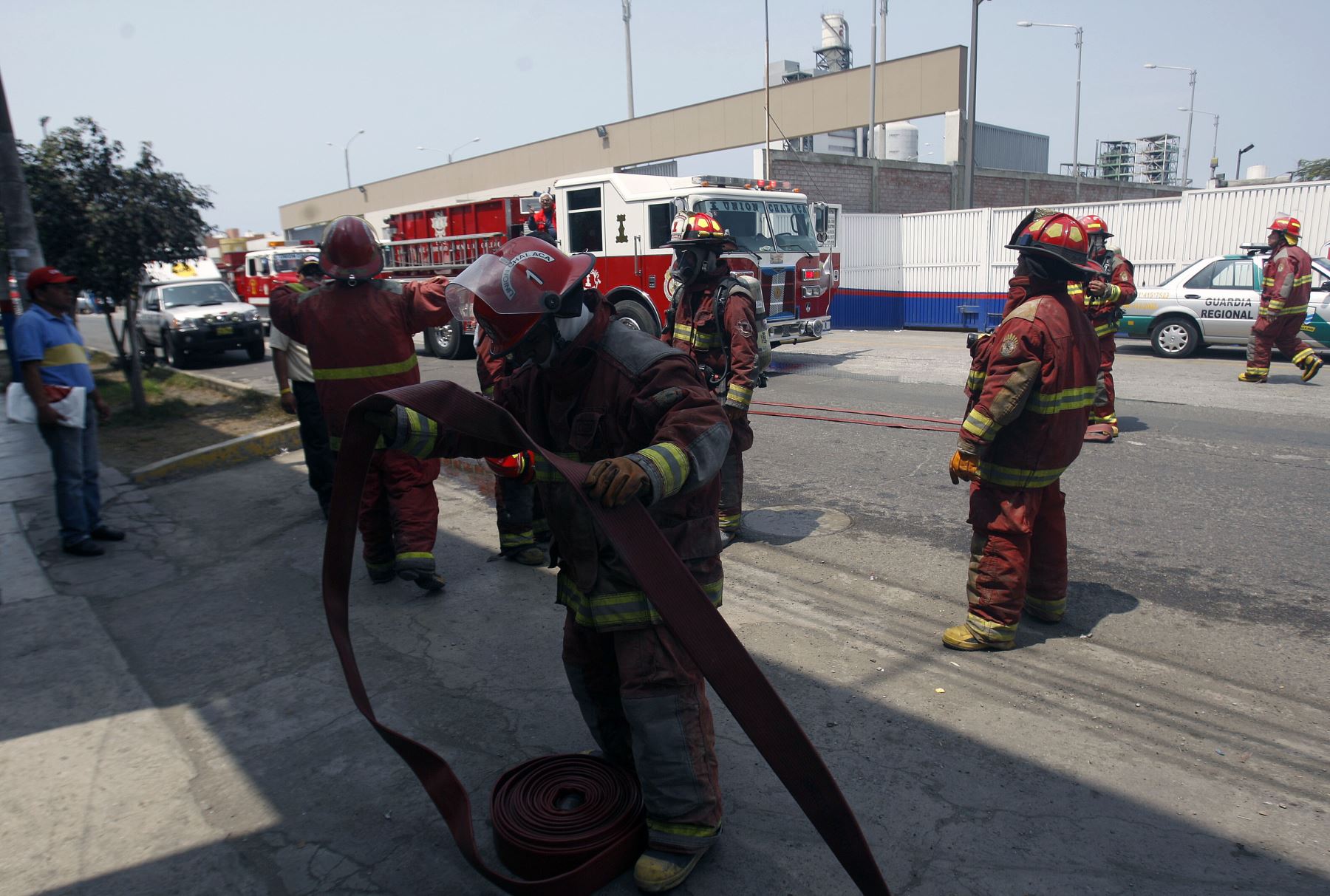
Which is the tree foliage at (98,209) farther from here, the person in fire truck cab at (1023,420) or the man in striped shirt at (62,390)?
the person in fire truck cab at (1023,420)

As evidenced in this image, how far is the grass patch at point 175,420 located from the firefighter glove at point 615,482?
728cm

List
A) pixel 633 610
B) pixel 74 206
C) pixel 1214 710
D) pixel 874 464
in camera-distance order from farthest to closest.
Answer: pixel 74 206
pixel 874 464
pixel 1214 710
pixel 633 610

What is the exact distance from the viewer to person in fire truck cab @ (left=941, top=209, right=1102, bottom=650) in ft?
12.5

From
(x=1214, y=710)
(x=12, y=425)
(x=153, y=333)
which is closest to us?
(x=1214, y=710)

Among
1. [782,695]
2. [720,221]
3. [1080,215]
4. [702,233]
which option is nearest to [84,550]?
[702,233]

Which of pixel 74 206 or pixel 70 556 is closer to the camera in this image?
pixel 70 556

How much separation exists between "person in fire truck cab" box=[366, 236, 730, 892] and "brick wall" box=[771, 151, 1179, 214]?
1951 cm

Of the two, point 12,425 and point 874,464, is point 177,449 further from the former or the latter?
point 874,464

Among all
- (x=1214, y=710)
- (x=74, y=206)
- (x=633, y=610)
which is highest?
(x=74, y=206)

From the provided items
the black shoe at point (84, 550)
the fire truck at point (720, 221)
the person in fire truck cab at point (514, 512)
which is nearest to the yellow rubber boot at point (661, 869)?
the person in fire truck cab at point (514, 512)

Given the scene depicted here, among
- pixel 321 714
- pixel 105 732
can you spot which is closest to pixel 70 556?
pixel 105 732

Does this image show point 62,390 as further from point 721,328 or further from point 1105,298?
point 1105,298

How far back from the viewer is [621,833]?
2648 mm

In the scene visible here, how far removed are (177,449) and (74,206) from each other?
331 cm
